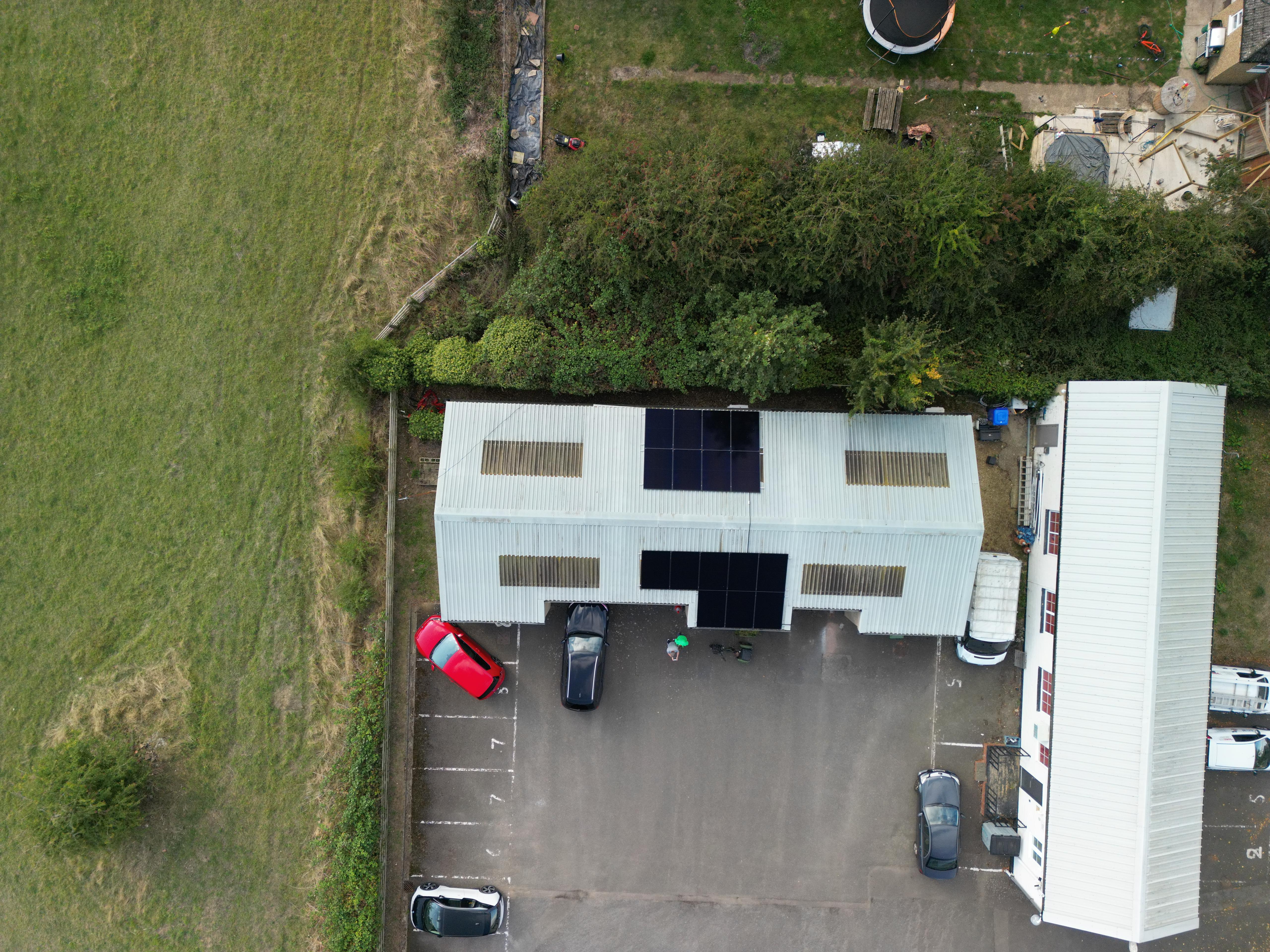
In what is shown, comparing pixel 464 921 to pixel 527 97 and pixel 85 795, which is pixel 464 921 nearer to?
pixel 85 795

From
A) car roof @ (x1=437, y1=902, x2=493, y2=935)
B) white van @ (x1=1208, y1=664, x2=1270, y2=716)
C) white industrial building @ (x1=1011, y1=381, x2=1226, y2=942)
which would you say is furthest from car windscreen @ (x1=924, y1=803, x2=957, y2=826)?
car roof @ (x1=437, y1=902, x2=493, y2=935)

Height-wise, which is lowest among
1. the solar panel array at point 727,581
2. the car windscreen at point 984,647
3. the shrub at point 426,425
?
the car windscreen at point 984,647

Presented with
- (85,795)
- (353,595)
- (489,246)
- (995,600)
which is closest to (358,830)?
(353,595)

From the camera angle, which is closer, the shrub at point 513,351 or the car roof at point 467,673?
the shrub at point 513,351

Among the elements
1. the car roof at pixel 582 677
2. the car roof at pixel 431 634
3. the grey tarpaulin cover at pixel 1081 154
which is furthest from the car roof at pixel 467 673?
the grey tarpaulin cover at pixel 1081 154

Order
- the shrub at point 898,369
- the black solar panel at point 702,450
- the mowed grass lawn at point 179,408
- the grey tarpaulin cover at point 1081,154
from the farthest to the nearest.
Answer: the mowed grass lawn at point 179,408, the grey tarpaulin cover at point 1081,154, the black solar panel at point 702,450, the shrub at point 898,369

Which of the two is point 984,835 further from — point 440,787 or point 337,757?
point 337,757

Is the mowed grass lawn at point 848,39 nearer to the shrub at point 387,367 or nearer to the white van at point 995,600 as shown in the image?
the shrub at point 387,367

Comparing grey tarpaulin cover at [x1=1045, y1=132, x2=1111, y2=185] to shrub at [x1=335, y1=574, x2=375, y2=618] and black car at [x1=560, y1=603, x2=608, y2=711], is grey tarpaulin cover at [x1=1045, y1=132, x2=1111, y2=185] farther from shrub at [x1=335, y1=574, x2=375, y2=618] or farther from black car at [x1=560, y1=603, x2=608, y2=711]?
shrub at [x1=335, y1=574, x2=375, y2=618]
